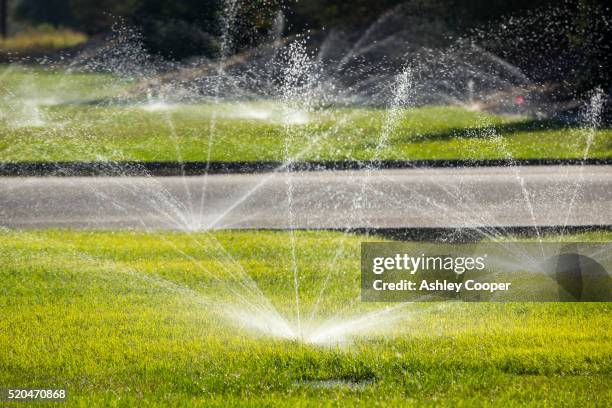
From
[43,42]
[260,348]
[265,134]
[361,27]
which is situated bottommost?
[260,348]

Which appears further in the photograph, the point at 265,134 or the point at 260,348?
the point at 265,134

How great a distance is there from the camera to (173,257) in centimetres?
845

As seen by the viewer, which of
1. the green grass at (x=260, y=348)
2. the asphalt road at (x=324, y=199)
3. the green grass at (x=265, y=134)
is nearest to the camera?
the green grass at (x=260, y=348)

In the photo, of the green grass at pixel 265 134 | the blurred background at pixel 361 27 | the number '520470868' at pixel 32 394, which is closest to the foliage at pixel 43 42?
the blurred background at pixel 361 27

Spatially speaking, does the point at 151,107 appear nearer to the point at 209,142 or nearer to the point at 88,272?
the point at 209,142

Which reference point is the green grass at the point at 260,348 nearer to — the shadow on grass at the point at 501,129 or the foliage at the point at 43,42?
the shadow on grass at the point at 501,129

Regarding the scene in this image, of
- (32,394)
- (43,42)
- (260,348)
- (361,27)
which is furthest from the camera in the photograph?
(43,42)

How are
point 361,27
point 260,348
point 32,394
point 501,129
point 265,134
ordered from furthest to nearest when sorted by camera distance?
point 361,27
point 501,129
point 265,134
point 260,348
point 32,394

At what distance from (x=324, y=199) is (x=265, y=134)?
6.97 meters

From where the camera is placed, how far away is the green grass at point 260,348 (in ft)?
15.7

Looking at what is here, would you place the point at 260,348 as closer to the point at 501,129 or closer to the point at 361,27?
the point at 501,129

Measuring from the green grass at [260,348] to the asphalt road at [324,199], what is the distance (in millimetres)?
2444

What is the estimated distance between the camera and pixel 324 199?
39.0 ft

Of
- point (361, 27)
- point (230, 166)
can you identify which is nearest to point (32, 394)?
point (230, 166)
